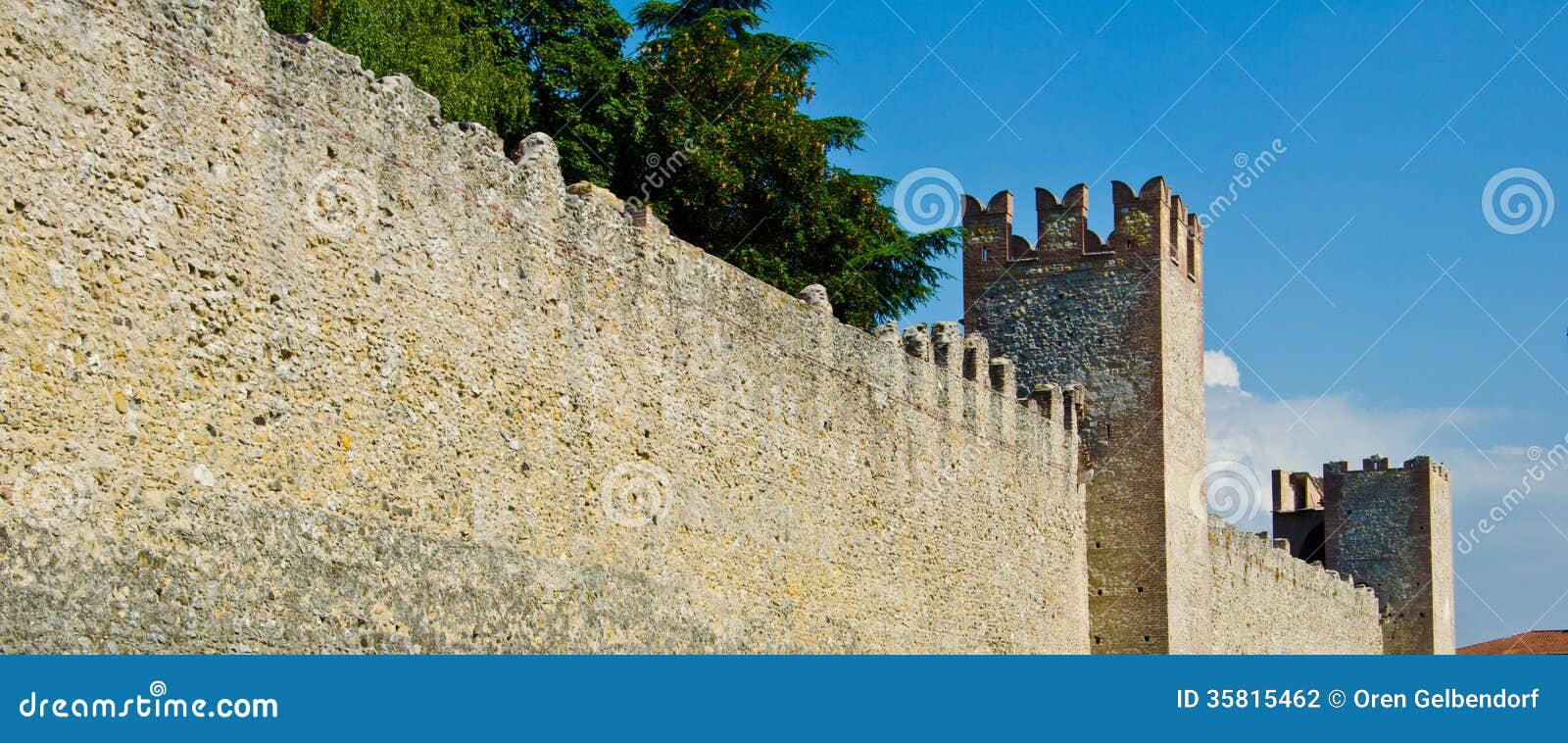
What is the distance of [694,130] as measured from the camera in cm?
2217

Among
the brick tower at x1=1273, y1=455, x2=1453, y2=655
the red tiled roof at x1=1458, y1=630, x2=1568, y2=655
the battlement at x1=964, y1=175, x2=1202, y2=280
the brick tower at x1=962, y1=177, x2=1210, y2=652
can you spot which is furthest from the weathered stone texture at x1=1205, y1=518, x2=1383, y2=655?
the red tiled roof at x1=1458, y1=630, x2=1568, y2=655

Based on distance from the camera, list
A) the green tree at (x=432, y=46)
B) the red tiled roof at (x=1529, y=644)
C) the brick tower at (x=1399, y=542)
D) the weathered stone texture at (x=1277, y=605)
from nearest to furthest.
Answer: the green tree at (x=432, y=46) < the weathered stone texture at (x=1277, y=605) < the brick tower at (x=1399, y=542) < the red tiled roof at (x=1529, y=644)

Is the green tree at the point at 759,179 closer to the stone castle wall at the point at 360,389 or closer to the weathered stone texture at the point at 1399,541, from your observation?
the stone castle wall at the point at 360,389

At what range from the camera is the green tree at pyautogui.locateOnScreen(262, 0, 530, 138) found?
18.2m

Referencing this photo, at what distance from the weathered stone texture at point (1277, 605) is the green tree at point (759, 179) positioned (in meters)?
5.52

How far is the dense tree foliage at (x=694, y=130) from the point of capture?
21.6 m

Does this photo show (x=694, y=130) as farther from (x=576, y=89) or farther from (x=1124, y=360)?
(x=1124, y=360)

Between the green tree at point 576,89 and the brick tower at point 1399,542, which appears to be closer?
the green tree at point 576,89

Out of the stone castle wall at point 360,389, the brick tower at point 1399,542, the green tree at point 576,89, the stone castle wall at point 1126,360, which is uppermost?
the brick tower at point 1399,542

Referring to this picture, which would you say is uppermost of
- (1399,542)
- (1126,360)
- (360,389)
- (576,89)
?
(1399,542)

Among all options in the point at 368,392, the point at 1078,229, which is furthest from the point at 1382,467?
the point at 368,392

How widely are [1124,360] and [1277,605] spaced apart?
8074 millimetres

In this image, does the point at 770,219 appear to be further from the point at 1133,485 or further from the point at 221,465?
the point at 221,465

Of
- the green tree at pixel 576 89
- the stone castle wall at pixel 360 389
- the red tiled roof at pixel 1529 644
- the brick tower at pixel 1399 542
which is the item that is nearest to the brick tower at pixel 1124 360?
the green tree at pixel 576 89
